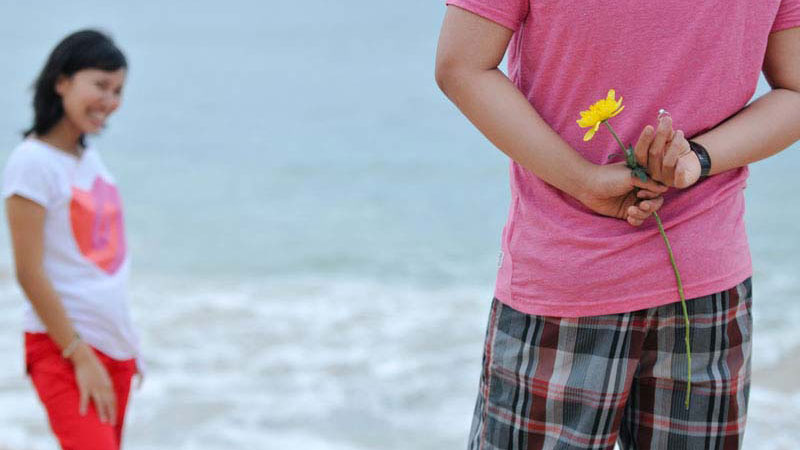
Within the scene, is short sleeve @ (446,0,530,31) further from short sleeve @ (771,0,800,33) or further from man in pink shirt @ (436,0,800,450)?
short sleeve @ (771,0,800,33)

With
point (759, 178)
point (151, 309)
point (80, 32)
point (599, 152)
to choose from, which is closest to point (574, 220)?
point (599, 152)

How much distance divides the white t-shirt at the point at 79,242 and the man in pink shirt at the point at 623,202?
124 cm

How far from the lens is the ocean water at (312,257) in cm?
435

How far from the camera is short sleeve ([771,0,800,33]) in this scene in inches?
61.1

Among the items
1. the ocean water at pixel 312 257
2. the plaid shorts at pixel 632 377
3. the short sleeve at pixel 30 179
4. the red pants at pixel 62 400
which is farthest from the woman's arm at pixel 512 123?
the ocean water at pixel 312 257

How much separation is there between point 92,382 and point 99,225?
1.33ft

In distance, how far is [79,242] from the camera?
97.0 inches

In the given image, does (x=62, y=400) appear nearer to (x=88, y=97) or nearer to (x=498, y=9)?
(x=88, y=97)

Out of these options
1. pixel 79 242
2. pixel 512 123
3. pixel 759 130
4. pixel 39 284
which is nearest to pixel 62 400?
pixel 39 284

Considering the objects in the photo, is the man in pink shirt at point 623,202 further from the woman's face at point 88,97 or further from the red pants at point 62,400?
the woman's face at point 88,97

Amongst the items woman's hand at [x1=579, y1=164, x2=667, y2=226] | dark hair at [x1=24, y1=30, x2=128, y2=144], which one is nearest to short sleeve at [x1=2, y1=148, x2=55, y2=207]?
dark hair at [x1=24, y1=30, x2=128, y2=144]

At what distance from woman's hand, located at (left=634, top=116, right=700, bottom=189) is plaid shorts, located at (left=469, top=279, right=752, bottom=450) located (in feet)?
0.70

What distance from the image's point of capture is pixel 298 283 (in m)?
6.94

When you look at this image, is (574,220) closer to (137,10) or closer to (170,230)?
(170,230)
